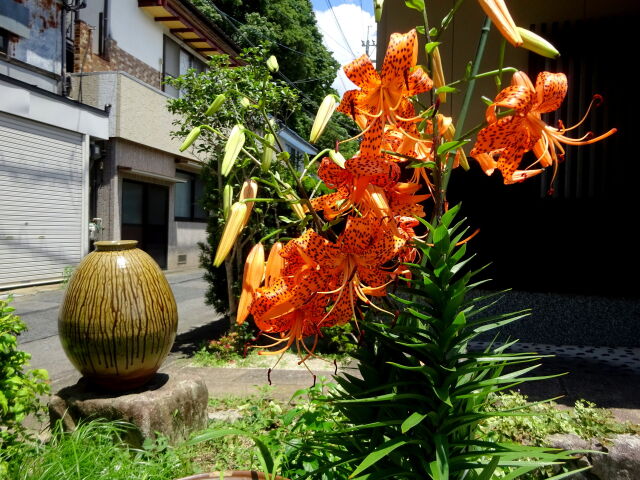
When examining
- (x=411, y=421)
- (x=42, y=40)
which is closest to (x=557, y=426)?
(x=411, y=421)

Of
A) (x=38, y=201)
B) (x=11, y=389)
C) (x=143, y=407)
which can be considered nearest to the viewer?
(x=11, y=389)

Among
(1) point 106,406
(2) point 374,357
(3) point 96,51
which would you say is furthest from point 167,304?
(3) point 96,51

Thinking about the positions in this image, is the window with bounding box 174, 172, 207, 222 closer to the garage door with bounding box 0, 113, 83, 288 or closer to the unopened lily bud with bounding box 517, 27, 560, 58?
the garage door with bounding box 0, 113, 83, 288

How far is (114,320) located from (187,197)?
14081 millimetres

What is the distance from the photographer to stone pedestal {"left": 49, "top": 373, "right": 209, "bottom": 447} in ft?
8.96

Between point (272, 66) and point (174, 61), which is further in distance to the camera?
point (174, 61)

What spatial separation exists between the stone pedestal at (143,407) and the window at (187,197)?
13.0 meters

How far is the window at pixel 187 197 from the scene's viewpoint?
15867 millimetres

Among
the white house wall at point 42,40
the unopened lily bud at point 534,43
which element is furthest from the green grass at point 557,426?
the white house wall at point 42,40

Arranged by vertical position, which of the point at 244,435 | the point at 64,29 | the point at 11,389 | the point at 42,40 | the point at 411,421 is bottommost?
the point at 11,389

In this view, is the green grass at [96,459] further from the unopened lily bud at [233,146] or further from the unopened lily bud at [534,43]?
the unopened lily bud at [534,43]

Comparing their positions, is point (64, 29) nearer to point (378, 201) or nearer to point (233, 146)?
point (233, 146)

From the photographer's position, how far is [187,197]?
53.9ft

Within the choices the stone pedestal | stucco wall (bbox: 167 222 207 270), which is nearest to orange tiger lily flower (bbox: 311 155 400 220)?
the stone pedestal
